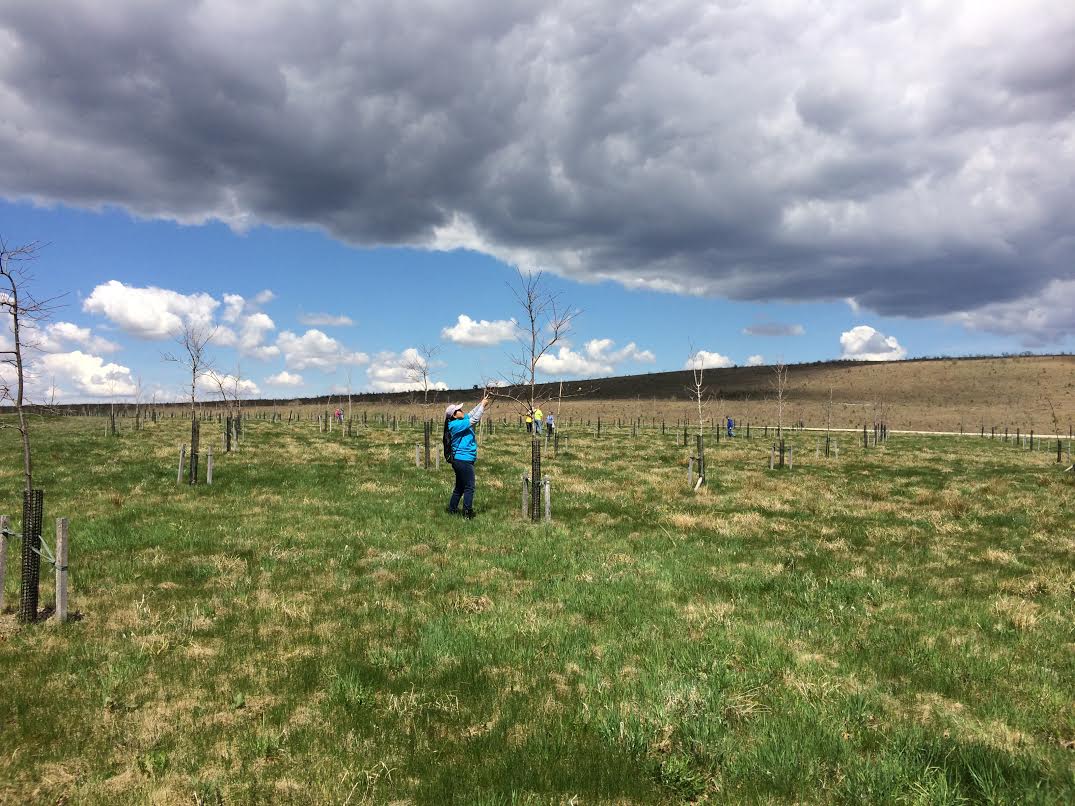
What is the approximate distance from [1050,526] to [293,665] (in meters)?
16.9

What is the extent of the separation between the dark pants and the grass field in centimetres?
66

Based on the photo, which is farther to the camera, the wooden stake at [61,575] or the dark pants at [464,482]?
the dark pants at [464,482]

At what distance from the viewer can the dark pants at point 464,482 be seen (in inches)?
531

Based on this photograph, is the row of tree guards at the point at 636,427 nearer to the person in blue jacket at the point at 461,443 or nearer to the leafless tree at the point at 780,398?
the leafless tree at the point at 780,398

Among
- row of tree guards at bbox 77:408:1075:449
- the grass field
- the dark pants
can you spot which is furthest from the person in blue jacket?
row of tree guards at bbox 77:408:1075:449

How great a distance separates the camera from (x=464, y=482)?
45.5 ft

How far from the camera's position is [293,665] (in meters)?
6.20

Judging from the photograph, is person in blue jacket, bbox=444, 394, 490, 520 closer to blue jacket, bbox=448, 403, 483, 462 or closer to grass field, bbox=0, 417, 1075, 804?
blue jacket, bbox=448, 403, 483, 462

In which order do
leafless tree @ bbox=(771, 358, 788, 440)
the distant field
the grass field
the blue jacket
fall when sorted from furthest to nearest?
the distant field
leafless tree @ bbox=(771, 358, 788, 440)
the blue jacket
the grass field

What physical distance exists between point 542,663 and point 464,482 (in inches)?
311

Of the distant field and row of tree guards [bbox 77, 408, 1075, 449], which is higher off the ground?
the distant field

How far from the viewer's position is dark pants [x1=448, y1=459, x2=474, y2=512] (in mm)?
13492

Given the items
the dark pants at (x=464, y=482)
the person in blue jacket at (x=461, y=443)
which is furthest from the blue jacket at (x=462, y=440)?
the dark pants at (x=464, y=482)

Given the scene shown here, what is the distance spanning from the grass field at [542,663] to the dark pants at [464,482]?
2.17 ft
